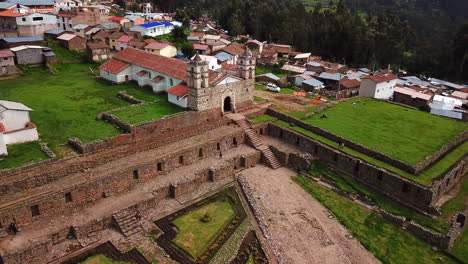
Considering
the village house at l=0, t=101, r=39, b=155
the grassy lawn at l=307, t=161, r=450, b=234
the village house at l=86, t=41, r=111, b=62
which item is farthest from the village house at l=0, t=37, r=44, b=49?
the grassy lawn at l=307, t=161, r=450, b=234

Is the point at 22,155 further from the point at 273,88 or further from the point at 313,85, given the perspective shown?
the point at 313,85

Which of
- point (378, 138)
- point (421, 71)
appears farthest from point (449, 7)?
point (378, 138)

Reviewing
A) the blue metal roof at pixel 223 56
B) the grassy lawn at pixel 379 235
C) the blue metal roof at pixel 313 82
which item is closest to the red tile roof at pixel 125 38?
the blue metal roof at pixel 223 56

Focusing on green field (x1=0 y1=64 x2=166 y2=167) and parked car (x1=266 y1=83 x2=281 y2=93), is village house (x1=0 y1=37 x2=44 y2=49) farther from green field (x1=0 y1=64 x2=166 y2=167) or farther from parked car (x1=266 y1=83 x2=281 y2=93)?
parked car (x1=266 y1=83 x2=281 y2=93)

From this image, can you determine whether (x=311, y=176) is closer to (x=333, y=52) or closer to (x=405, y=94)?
(x=405, y=94)

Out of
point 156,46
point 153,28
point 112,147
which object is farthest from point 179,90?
point 153,28
